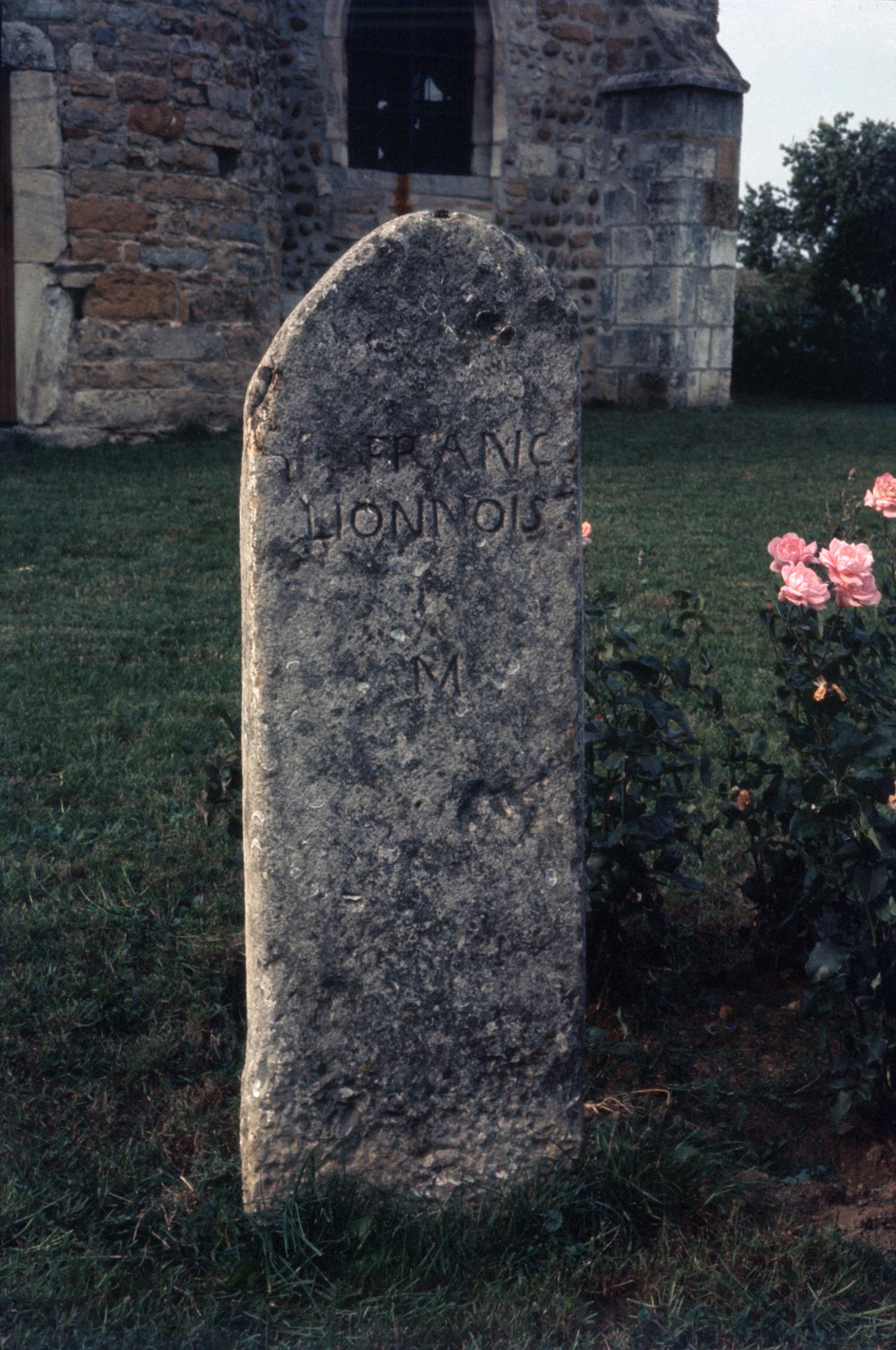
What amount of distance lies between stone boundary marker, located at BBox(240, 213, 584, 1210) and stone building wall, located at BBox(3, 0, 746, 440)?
8078mm

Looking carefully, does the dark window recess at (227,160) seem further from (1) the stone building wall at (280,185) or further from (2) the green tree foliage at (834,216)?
(2) the green tree foliage at (834,216)

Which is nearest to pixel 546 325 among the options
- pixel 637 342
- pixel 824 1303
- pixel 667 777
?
pixel 824 1303

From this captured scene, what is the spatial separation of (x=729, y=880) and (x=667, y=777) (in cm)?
54

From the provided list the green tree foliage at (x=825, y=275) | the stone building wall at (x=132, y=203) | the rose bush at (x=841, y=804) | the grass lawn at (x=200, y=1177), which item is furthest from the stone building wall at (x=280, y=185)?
the rose bush at (x=841, y=804)

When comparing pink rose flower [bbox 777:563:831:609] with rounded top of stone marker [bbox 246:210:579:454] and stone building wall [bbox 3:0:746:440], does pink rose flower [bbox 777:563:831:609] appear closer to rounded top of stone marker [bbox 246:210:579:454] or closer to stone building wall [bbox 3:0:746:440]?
rounded top of stone marker [bbox 246:210:579:454]

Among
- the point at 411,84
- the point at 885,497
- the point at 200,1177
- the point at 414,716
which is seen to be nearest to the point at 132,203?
the point at 411,84

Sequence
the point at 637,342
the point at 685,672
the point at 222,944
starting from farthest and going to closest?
the point at 637,342 → the point at 222,944 → the point at 685,672

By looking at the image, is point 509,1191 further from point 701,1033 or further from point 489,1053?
point 701,1033

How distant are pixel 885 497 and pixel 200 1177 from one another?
6.10 ft

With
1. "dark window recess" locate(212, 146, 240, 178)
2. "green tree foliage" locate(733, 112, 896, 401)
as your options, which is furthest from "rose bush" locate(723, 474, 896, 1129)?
"green tree foliage" locate(733, 112, 896, 401)

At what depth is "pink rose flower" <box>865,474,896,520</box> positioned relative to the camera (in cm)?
269

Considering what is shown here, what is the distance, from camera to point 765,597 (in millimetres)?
6289

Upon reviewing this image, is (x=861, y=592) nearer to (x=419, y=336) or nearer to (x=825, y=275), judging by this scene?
(x=419, y=336)

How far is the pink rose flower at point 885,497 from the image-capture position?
2.69 meters
